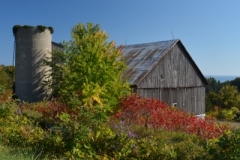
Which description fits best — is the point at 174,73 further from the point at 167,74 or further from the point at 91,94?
the point at 91,94

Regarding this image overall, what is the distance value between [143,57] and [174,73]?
9.57 ft

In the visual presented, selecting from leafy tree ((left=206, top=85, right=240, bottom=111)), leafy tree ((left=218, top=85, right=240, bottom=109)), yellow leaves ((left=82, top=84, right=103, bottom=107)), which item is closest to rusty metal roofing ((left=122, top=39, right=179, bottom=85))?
yellow leaves ((left=82, top=84, right=103, bottom=107))

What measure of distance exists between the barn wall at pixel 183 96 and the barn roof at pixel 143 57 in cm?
106

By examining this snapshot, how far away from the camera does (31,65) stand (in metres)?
19.7

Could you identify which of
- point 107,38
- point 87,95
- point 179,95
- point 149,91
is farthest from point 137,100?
point 179,95

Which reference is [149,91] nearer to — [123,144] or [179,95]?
[179,95]

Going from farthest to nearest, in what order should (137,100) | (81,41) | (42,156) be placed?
(81,41)
(137,100)
(42,156)

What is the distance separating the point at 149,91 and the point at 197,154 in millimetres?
15754

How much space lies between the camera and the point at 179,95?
23.8 meters

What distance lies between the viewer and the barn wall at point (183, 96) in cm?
2130

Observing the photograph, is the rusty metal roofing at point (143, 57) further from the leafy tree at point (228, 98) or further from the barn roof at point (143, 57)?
the leafy tree at point (228, 98)

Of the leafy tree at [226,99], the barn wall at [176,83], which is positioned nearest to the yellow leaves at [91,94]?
the barn wall at [176,83]

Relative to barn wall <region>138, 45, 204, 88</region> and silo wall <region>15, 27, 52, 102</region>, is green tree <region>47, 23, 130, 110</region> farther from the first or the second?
barn wall <region>138, 45, 204, 88</region>

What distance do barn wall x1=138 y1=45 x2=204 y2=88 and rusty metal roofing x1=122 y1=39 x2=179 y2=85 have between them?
0.53m
